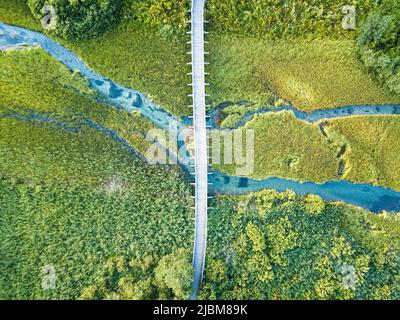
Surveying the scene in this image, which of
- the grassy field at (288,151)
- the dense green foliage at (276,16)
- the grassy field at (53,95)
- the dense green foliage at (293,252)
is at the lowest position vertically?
the dense green foliage at (293,252)

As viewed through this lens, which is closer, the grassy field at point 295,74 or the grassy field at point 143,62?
the grassy field at point 143,62

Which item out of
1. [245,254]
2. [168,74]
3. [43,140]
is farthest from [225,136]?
[43,140]

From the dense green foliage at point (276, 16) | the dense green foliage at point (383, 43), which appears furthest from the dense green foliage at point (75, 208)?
the dense green foliage at point (383, 43)

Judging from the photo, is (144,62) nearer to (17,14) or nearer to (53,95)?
(53,95)

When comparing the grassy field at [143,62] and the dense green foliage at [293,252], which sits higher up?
the grassy field at [143,62]

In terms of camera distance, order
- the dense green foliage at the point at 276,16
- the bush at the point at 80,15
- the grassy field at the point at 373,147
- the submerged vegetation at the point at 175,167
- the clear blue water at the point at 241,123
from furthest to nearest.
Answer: the grassy field at the point at 373,147 < the dense green foliage at the point at 276,16 < the clear blue water at the point at 241,123 < the bush at the point at 80,15 < the submerged vegetation at the point at 175,167

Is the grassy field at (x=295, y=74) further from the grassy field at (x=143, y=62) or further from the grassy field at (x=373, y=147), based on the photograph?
the grassy field at (x=143, y=62)

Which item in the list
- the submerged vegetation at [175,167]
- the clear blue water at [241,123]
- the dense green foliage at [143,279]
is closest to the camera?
the dense green foliage at [143,279]

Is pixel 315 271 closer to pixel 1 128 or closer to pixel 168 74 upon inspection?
pixel 168 74
